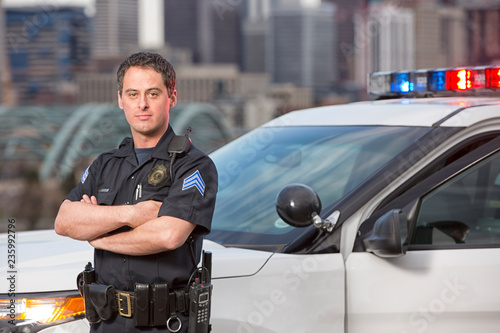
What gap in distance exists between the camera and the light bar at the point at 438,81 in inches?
127

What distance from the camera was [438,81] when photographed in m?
3.37

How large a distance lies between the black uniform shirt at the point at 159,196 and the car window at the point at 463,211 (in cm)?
86

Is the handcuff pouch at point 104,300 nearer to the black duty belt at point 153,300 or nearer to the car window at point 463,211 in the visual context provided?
the black duty belt at point 153,300

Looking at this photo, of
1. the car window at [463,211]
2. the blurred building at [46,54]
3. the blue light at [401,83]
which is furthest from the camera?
the blurred building at [46,54]

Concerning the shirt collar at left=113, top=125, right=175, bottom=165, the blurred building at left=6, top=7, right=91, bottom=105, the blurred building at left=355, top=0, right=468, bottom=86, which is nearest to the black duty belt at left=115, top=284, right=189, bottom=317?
the shirt collar at left=113, top=125, right=175, bottom=165

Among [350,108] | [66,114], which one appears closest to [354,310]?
[350,108]

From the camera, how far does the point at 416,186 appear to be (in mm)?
2719

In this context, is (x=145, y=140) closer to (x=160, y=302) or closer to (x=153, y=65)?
(x=153, y=65)

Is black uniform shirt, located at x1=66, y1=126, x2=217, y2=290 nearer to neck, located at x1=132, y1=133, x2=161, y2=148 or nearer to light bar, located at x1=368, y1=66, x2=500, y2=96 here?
neck, located at x1=132, y1=133, x2=161, y2=148

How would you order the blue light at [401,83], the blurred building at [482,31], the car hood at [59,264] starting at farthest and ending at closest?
the blurred building at [482,31]
the blue light at [401,83]
the car hood at [59,264]

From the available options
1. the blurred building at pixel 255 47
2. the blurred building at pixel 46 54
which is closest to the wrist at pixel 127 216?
the blurred building at pixel 46 54

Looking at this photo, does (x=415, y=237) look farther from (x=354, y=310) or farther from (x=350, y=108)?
(x=350, y=108)

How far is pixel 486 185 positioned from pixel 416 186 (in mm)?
440

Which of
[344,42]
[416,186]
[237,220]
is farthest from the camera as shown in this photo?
[344,42]
